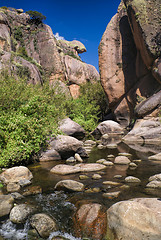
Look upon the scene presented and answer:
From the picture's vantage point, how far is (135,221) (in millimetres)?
3430

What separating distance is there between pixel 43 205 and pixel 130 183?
114 inches

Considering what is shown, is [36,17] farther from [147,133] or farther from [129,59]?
[147,133]

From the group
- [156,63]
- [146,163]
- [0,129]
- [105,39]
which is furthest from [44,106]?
[105,39]

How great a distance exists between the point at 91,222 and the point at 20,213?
63.5 inches

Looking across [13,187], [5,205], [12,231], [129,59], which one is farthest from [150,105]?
[12,231]

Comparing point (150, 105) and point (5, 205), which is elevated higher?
point (150, 105)

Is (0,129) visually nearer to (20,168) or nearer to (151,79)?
(20,168)

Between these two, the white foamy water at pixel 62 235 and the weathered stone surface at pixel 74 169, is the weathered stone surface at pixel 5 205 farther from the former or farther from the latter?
the weathered stone surface at pixel 74 169

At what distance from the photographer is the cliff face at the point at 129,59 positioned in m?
20.9

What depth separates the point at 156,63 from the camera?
68.3ft

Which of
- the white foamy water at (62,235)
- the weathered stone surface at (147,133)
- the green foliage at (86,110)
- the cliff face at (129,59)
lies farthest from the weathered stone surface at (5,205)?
the cliff face at (129,59)

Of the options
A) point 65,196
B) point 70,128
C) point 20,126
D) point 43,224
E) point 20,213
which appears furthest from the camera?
point 70,128

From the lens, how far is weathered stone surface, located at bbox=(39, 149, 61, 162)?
9.55m

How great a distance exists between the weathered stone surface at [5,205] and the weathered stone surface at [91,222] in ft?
5.28
